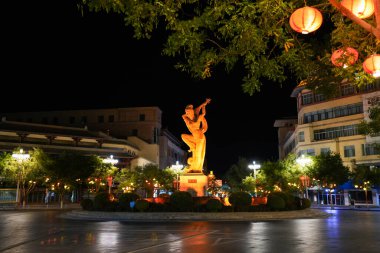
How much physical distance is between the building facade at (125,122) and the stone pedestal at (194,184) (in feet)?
187

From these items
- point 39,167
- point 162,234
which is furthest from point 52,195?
point 162,234

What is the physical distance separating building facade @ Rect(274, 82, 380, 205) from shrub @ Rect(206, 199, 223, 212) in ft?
98.3

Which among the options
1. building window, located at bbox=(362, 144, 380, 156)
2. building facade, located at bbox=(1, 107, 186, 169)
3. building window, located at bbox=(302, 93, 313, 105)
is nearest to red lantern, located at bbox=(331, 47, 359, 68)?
building window, located at bbox=(362, 144, 380, 156)

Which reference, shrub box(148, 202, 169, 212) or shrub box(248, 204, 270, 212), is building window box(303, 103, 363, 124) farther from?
shrub box(148, 202, 169, 212)

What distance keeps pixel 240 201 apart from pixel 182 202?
358 cm

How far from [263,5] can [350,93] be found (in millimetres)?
49195

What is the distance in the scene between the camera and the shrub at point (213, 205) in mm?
25078

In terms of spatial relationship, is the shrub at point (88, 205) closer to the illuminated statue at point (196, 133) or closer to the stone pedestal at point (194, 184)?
the stone pedestal at point (194, 184)

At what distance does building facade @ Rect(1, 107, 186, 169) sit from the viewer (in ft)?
278

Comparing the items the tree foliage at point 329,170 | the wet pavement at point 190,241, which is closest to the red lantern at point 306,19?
the wet pavement at point 190,241

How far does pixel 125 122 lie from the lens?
87875 mm

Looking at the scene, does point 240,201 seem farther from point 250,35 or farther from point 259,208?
point 250,35

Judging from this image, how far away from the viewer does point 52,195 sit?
64625 mm

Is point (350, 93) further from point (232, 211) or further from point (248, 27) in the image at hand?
point (248, 27)
